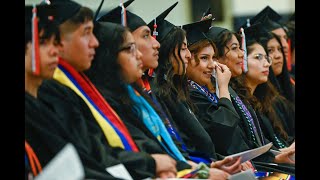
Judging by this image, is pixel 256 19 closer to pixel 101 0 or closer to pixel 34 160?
pixel 101 0

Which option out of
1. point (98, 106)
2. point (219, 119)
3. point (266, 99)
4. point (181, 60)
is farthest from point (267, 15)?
point (98, 106)

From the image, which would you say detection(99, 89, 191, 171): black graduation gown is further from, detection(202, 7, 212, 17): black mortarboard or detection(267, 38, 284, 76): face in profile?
detection(267, 38, 284, 76): face in profile

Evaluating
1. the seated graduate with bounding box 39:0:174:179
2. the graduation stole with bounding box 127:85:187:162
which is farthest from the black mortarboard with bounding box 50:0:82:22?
the graduation stole with bounding box 127:85:187:162

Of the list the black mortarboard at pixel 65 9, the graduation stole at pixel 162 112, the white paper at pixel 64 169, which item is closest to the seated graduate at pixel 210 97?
the graduation stole at pixel 162 112

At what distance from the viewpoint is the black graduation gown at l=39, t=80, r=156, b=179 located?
3214 millimetres

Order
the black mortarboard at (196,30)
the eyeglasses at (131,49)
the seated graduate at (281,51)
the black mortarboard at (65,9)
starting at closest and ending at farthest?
the black mortarboard at (65,9), the eyeglasses at (131,49), the black mortarboard at (196,30), the seated graduate at (281,51)

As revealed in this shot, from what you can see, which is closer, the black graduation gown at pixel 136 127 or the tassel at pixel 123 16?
the black graduation gown at pixel 136 127

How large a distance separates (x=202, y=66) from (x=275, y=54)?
94 centimetres

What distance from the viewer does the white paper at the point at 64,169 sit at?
9.11 ft

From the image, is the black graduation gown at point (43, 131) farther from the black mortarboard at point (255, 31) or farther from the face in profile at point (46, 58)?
the black mortarboard at point (255, 31)

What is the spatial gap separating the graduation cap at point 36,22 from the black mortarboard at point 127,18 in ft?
1.11

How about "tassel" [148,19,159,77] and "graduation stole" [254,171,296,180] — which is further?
"graduation stole" [254,171,296,180]

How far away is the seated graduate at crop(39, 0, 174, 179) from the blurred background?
0.46ft
